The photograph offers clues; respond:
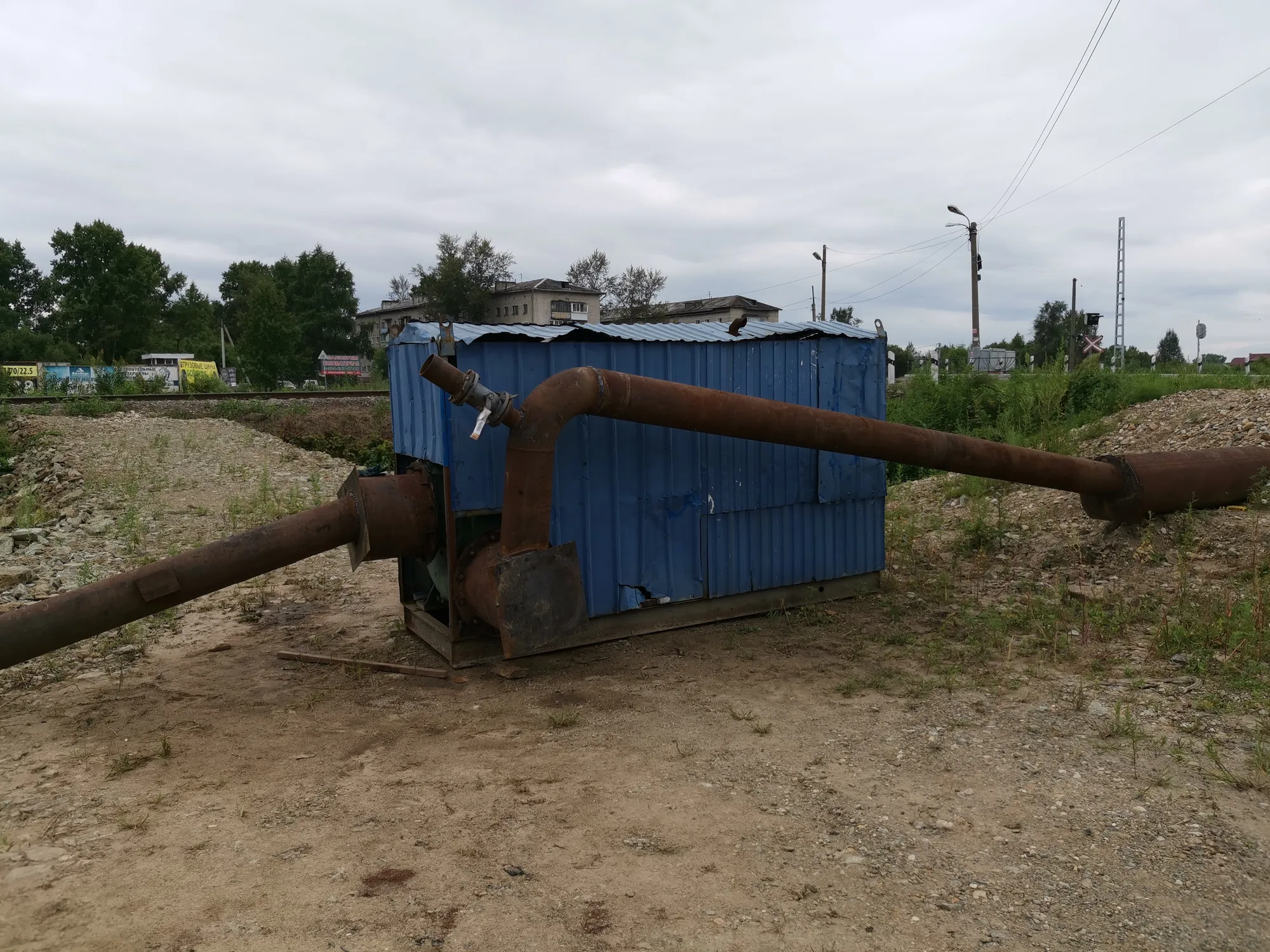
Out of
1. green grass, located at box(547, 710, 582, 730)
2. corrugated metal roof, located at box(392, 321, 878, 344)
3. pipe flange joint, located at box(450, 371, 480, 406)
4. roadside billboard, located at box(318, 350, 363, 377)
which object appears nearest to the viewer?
green grass, located at box(547, 710, 582, 730)

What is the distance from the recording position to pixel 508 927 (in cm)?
322

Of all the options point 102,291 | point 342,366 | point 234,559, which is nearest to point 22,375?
point 342,366

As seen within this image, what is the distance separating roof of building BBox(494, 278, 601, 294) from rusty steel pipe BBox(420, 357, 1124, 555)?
37912 mm

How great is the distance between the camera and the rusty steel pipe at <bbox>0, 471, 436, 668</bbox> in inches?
197

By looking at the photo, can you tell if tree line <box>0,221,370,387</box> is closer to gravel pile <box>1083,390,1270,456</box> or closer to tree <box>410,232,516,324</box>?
tree <box>410,232,516,324</box>

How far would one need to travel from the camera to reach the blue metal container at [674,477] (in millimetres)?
5980

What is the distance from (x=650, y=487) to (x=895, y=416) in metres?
10.8

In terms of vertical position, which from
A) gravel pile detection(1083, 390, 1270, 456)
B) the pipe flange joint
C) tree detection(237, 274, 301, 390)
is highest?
tree detection(237, 274, 301, 390)

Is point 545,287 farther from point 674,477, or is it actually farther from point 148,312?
point 674,477

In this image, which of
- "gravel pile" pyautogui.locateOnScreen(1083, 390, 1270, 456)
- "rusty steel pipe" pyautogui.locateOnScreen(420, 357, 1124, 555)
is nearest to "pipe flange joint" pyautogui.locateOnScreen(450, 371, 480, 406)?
"rusty steel pipe" pyautogui.locateOnScreen(420, 357, 1124, 555)

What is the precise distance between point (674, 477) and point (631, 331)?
1160 millimetres

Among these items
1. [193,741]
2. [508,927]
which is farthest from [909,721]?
[193,741]

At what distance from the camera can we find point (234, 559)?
17.6ft

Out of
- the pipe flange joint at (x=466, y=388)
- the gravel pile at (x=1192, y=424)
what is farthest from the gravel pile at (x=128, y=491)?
the gravel pile at (x=1192, y=424)
